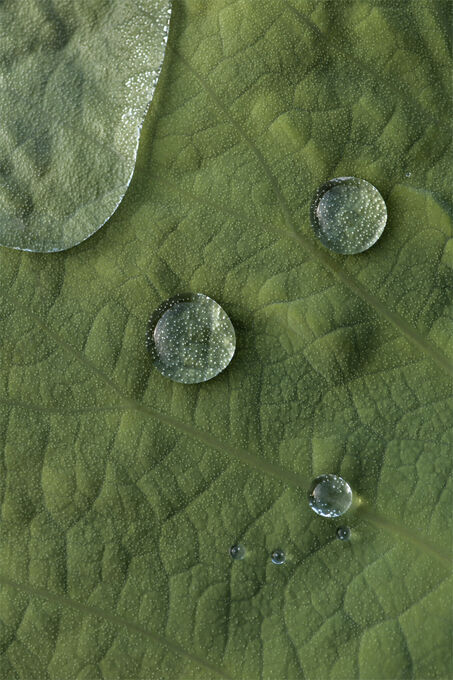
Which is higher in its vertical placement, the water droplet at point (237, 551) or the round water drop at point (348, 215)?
the round water drop at point (348, 215)

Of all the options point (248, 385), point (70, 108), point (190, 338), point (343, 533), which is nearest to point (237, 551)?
point (343, 533)

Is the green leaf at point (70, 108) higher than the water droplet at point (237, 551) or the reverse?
higher

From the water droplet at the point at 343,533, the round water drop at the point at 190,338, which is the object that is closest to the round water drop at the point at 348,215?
the round water drop at the point at 190,338

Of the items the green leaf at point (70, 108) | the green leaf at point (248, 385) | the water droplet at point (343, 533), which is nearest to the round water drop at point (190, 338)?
the green leaf at point (248, 385)

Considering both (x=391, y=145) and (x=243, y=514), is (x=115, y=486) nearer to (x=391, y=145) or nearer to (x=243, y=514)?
(x=243, y=514)

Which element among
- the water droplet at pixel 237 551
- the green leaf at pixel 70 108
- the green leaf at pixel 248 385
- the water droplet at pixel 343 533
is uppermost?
the green leaf at pixel 70 108

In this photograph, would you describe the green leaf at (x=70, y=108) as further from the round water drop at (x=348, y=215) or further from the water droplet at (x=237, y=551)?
the water droplet at (x=237, y=551)

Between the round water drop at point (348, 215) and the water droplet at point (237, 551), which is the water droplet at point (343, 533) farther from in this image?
the round water drop at point (348, 215)
